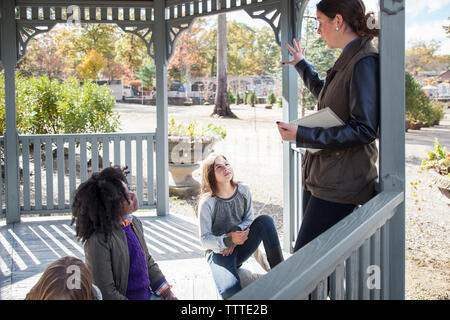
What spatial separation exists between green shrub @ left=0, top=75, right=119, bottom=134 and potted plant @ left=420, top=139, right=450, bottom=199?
16.6 feet

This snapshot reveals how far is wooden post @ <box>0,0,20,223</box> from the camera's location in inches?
197

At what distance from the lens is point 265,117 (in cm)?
1375

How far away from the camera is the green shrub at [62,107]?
7.69 m

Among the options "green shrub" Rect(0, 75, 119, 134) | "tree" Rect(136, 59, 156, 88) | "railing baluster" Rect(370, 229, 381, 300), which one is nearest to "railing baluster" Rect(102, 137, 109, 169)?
"green shrub" Rect(0, 75, 119, 134)

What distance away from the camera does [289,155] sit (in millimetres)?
4012

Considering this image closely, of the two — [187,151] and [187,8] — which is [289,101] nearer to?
[187,8]

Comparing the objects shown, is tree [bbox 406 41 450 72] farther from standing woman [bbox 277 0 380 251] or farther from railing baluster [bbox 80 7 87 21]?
standing woman [bbox 277 0 380 251]

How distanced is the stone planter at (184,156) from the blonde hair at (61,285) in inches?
221

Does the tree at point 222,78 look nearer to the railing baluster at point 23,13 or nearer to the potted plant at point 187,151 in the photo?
the potted plant at point 187,151

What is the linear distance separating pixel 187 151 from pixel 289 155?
3399 millimetres

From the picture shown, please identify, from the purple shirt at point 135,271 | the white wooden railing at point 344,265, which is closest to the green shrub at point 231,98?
the purple shirt at point 135,271

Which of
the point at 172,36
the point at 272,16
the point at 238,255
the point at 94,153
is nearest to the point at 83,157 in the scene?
the point at 94,153
